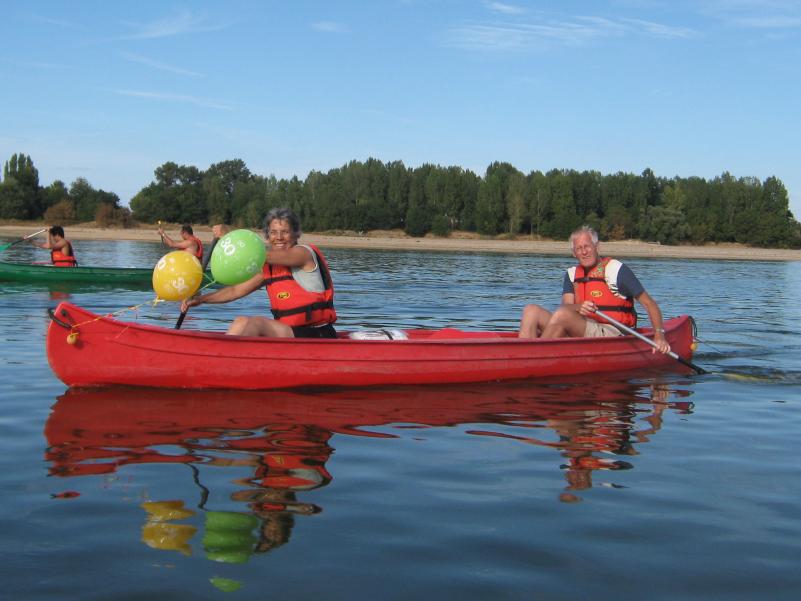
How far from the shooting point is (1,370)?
7.88m

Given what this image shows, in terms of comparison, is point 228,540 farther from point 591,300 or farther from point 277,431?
point 591,300

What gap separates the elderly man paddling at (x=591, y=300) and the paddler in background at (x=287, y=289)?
2247 mm

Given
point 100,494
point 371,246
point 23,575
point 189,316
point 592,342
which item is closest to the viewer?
point 23,575

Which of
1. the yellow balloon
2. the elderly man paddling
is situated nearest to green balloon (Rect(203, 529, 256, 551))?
the yellow balloon

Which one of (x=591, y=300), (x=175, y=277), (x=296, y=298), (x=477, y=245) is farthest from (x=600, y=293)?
(x=477, y=245)

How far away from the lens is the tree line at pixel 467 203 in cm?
6128

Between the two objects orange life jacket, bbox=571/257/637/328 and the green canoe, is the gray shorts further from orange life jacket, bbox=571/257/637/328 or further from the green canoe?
the green canoe

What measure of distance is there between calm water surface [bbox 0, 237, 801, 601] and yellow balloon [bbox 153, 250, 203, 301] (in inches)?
34.3

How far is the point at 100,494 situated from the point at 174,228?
6265cm

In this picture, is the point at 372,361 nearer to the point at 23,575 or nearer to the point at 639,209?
the point at 23,575

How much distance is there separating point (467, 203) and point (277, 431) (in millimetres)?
58972

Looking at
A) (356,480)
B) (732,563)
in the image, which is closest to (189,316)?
(356,480)

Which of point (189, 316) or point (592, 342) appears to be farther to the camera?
point (189, 316)

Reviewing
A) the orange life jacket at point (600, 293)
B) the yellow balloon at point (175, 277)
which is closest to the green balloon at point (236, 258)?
the yellow balloon at point (175, 277)
